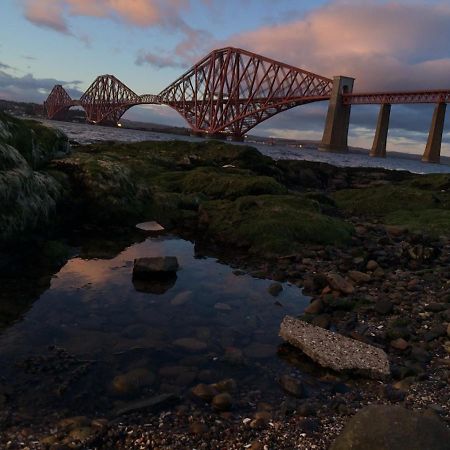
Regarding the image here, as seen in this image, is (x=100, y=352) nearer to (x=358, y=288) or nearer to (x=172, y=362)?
(x=172, y=362)

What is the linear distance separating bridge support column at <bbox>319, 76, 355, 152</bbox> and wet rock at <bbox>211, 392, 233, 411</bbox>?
9952 centimetres

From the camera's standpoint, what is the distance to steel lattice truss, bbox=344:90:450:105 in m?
88.5

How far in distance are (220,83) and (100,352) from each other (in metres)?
116

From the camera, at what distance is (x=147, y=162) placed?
19969 millimetres

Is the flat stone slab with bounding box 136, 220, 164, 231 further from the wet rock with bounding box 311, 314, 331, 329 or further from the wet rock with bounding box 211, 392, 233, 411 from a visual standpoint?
the wet rock with bounding box 211, 392, 233, 411

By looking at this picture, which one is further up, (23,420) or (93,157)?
(93,157)

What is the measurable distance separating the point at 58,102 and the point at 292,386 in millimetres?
186137

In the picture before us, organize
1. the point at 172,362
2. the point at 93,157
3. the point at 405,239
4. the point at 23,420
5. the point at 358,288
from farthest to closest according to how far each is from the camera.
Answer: the point at 93,157 → the point at 405,239 → the point at 358,288 → the point at 172,362 → the point at 23,420

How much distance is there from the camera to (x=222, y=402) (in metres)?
3.86

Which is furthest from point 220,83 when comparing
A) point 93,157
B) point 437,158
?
point 93,157

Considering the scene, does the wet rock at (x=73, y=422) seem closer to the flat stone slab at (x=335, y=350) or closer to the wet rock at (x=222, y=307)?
the flat stone slab at (x=335, y=350)

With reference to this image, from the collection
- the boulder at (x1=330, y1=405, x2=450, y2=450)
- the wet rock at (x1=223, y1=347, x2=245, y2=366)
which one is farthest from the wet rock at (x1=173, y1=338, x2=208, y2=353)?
the boulder at (x1=330, y1=405, x2=450, y2=450)

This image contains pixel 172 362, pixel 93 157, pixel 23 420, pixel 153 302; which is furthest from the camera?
pixel 93 157

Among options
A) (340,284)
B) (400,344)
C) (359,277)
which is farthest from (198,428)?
(359,277)
